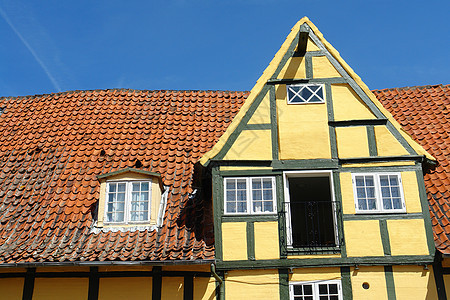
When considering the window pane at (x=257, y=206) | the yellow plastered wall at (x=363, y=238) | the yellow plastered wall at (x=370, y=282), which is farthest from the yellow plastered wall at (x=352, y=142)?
the yellow plastered wall at (x=370, y=282)

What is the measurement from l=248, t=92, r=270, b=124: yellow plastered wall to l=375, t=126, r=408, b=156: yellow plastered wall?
8.29ft

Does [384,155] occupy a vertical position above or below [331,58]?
below

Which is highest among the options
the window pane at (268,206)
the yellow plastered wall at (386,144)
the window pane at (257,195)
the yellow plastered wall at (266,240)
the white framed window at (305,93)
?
the white framed window at (305,93)

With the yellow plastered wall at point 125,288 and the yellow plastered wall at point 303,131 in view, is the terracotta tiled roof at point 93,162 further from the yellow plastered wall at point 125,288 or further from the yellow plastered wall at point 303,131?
the yellow plastered wall at point 303,131

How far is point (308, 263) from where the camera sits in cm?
1022

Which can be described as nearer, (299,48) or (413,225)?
(413,225)

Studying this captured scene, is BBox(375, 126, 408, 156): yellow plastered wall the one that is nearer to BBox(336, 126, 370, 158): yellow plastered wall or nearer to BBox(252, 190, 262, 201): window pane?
BBox(336, 126, 370, 158): yellow plastered wall

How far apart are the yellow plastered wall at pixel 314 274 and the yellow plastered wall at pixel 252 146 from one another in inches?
101

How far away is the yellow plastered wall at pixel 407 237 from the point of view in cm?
1020

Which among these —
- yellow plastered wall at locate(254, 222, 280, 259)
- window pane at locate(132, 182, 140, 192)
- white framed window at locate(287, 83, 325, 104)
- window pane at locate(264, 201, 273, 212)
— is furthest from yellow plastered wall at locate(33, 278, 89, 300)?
white framed window at locate(287, 83, 325, 104)

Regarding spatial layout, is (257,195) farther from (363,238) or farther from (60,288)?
(60,288)

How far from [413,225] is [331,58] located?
4.38m

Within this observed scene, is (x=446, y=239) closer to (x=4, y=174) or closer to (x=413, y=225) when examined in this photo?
(x=413, y=225)

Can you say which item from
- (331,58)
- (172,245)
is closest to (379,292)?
(172,245)
